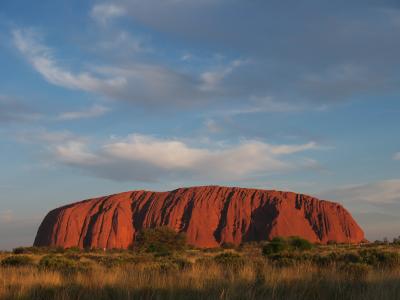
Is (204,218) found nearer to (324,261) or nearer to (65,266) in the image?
(65,266)

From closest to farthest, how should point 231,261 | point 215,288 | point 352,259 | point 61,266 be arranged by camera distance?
point 215,288
point 231,261
point 61,266
point 352,259

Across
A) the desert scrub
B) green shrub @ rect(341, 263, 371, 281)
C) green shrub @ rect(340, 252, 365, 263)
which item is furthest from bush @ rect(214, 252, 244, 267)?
the desert scrub

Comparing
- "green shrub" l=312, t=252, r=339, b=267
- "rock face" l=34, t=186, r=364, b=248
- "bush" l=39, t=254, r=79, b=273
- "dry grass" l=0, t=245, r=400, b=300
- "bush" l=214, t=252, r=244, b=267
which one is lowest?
"bush" l=39, t=254, r=79, b=273

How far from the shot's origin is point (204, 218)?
332 feet

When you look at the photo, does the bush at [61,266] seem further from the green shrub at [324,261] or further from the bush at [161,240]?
the bush at [161,240]

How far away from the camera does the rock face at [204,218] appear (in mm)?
97375

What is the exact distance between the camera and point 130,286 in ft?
27.5

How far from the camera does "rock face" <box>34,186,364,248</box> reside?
9738 centimetres

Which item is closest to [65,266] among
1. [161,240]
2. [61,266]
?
[61,266]

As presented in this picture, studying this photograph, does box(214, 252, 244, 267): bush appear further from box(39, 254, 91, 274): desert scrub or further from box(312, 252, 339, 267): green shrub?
box(39, 254, 91, 274): desert scrub

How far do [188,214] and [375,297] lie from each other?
96364 mm

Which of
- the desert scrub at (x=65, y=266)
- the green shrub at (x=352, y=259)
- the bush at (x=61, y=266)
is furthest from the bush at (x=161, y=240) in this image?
the green shrub at (x=352, y=259)

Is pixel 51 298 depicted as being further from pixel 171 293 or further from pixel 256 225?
pixel 256 225

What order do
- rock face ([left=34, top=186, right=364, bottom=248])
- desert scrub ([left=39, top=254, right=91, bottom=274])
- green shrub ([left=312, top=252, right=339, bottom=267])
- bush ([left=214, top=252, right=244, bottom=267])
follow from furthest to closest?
1. rock face ([left=34, top=186, right=364, bottom=248])
2. green shrub ([left=312, top=252, right=339, bottom=267])
3. bush ([left=214, top=252, right=244, bottom=267])
4. desert scrub ([left=39, top=254, right=91, bottom=274])
